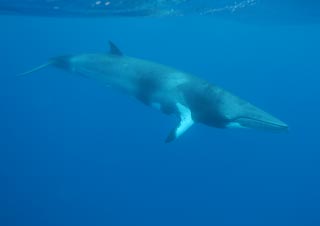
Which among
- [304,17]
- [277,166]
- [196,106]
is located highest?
[304,17]

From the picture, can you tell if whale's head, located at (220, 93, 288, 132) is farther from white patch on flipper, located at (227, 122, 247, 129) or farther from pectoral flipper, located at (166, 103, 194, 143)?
pectoral flipper, located at (166, 103, 194, 143)

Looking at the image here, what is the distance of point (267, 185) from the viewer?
25.2 m

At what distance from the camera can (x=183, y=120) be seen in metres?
9.18

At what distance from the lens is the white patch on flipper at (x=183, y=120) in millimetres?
8736

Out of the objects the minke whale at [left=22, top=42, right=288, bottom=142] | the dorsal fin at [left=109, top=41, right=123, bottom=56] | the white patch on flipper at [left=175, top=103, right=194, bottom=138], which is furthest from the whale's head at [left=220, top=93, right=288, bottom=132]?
the dorsal fin at [left=109, top=41, right=123, bottom=56]

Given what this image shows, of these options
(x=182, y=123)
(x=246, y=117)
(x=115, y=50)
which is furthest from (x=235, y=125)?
(x=115, y=50)

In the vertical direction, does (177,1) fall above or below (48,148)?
above

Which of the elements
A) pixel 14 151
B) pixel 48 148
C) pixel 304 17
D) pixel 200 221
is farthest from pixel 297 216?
pixel 14 151

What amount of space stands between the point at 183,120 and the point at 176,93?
2.62ft

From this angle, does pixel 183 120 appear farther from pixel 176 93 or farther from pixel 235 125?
pixel 235 125

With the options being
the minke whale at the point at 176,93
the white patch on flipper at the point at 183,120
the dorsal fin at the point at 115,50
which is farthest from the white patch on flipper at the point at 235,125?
the dorsal fin at the point at 115,50

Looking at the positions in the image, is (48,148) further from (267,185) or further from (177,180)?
(267,185)

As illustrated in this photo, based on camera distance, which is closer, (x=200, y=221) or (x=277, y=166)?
(x=200, y=221)

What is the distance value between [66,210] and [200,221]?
7.45m
